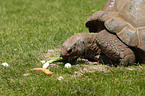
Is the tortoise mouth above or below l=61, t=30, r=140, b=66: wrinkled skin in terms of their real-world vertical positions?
below

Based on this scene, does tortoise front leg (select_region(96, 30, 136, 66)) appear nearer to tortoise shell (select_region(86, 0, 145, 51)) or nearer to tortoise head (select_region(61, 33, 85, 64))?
tortoise shell (select_region(86, 0, 145, 51))

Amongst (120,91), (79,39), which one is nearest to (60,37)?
(79,39)

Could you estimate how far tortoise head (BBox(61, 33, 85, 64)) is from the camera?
3.34 m

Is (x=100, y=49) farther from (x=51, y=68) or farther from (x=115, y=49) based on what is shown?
(x=51, y=68)

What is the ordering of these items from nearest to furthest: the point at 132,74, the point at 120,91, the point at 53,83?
the point at 120,91
the point at 53,83
the point at 132,74

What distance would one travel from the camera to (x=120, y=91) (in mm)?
2596

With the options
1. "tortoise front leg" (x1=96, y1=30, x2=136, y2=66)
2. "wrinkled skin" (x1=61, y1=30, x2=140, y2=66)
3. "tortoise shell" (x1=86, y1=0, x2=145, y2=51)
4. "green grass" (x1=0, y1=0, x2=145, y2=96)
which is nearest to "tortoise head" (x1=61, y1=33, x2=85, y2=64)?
"wrinkled skin" (x1=61, y1=30, x2=140, y2=66)

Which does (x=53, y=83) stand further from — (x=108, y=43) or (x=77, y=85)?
(x=108, y=43)

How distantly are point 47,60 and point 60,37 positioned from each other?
1.24 m

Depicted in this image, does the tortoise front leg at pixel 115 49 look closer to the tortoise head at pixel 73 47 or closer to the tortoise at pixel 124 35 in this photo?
the tortoise at pixel 124 35

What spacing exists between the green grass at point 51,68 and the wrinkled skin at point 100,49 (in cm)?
17

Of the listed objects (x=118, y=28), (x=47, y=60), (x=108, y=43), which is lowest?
(x=47, y=60)

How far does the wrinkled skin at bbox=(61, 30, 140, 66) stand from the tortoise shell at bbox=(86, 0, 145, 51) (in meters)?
0.13

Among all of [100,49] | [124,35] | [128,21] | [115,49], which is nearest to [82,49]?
[100,49]
